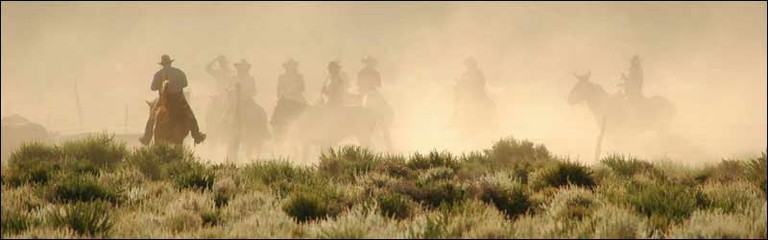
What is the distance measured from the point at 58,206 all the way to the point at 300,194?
8.82 ft

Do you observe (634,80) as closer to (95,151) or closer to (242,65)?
(242,65)

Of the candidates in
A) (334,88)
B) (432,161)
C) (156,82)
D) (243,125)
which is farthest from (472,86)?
(432,161)

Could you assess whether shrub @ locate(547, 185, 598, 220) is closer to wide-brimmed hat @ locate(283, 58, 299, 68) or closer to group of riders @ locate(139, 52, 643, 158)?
group of riders @ locate(139, 52, 643, 158)

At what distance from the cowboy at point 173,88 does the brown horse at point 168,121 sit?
0.09m

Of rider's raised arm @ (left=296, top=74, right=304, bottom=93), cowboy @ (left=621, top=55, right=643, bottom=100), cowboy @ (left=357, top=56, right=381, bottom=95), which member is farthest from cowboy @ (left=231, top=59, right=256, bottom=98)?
cowboy @ (left=621, top=55, right=643, bottom=100)

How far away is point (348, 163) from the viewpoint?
11.4 meters

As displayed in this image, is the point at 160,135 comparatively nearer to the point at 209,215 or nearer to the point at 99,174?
the point at 99,174

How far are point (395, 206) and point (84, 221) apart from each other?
3220mm

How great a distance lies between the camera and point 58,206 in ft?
24.6

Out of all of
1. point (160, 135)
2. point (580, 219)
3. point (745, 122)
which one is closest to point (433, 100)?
point (745, 122)

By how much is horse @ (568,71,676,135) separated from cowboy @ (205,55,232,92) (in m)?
34.0

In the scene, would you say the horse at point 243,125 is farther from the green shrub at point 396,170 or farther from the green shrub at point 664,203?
the green shrub at point 664,203

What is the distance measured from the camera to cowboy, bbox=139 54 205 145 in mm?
15844

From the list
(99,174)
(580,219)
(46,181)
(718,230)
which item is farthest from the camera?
(99,174)
